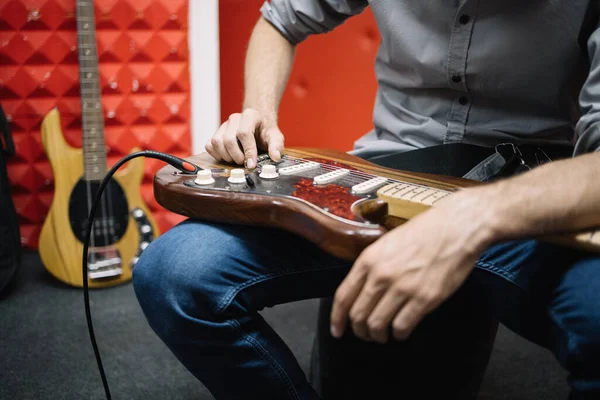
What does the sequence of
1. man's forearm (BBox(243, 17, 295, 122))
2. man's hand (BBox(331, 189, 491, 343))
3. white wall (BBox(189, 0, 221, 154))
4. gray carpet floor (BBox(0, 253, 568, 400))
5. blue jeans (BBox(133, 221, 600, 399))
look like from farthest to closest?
white wall (BBox(189, 0, 221, 154)), gray carpet floor (BBox(0, 253, 568, 400)), man's forearm (BBox(243, 17, 295, 122)), blue jeans (BBox(133, 221, 600, 399)), man's hand (BBox(331, 189, 491, 343))

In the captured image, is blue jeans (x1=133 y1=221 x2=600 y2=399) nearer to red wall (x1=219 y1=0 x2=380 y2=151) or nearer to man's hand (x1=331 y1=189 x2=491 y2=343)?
man's hand (x1=331 y1=189 x2=491 y2=343)

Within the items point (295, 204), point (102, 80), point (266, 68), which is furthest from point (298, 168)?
point (102, 80)

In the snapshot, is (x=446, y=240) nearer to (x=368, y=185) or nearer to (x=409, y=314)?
(x=409, y=314)

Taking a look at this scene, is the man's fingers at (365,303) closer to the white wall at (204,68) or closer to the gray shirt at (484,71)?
the gray shirt at (484,71)

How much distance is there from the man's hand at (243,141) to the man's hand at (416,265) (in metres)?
0.33

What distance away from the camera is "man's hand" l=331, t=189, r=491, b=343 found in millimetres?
507

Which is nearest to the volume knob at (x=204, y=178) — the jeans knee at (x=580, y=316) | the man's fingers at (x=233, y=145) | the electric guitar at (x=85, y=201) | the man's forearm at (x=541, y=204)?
the man's fingers at (x=233, y=145)

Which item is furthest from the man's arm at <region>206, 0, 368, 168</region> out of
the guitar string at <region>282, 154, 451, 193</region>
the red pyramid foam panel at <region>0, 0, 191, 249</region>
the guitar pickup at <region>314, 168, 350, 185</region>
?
the red pyramid foam panel at <region>0, 0, 191, 249</region>

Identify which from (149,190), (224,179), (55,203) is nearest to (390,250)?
(224,179)

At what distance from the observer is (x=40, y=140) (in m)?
1.75

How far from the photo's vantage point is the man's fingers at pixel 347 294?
0.52m

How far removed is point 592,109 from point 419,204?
32 cm

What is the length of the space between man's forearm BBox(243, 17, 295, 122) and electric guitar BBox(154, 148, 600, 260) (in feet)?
0.86

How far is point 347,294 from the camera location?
0.53m
